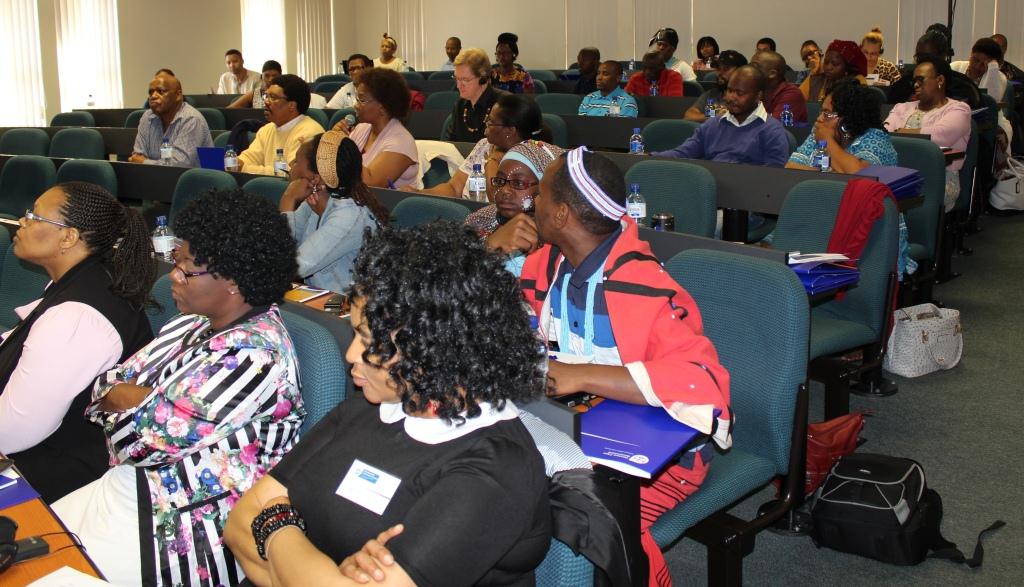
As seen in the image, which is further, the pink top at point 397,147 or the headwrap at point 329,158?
the pink top at point 397,147

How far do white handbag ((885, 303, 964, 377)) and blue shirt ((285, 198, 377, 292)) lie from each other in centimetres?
232

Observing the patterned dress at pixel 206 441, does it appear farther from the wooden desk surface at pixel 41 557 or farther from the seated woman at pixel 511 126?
the seated woman at pixel 511 126

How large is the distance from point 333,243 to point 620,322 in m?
1.63

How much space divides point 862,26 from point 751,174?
841cm

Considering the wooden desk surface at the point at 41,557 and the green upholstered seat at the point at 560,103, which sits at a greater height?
the green upholstered seat at the point at 560,103

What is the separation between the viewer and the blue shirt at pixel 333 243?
3.40 m

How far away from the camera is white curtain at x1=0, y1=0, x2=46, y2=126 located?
11117 mm

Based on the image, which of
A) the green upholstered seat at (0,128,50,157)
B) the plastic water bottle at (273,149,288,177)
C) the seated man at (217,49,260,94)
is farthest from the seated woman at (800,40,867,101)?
the seated man at (217,49,260,94)

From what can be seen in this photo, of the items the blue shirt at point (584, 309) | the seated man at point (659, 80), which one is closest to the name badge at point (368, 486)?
the blue shirt at point (584, 309)

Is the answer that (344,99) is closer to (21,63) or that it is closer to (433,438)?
(21,63)

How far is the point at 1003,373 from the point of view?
158 inches

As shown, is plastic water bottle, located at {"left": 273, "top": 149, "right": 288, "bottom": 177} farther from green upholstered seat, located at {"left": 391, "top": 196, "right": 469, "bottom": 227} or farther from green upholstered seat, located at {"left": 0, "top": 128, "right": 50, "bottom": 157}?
green upholstered seat, located at {"left": 0, "top": 128, "right": 50, "bottom": 157}

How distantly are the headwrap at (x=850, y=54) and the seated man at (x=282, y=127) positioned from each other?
4.31 meters

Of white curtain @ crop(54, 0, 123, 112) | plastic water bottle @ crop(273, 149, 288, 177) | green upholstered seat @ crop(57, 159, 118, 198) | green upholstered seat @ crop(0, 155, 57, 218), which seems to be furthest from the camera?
white curtain @ crop(54, 0, 123, 112)
